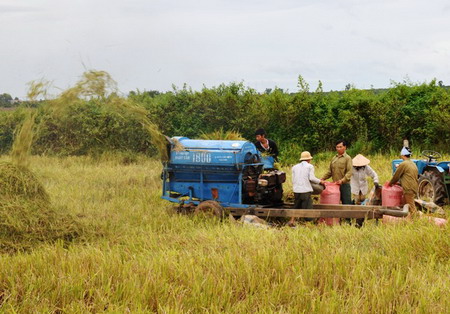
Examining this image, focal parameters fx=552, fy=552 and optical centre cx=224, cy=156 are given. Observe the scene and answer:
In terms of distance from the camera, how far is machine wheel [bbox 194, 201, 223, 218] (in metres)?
8.55

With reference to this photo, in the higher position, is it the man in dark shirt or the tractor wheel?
the man in dark shirt

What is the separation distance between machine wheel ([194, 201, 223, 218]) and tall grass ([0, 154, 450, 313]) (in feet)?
2.05

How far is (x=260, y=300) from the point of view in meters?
4.83

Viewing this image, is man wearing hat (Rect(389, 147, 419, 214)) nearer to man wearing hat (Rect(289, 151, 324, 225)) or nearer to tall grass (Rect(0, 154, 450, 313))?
tall grass (Rect(0, 154, 450, 313))

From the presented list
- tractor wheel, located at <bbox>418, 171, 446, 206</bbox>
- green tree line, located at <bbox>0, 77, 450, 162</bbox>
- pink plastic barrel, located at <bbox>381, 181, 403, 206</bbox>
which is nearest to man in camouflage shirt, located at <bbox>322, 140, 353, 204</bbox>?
pink plastic barrel, located at <bbox>381, 181, 403, 206</bbox>

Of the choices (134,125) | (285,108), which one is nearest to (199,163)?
(285,108)

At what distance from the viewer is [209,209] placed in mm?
8703

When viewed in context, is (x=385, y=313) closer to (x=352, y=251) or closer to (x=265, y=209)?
(x=352, y=251)

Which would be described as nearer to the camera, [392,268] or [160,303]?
[160,303]

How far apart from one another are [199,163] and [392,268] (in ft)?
13.7

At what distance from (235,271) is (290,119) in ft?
40.6

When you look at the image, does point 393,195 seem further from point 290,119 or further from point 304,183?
point 290,119

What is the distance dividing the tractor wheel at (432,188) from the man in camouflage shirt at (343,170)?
1.30 metres

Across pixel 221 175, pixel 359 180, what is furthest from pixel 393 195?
pixel 221 175
